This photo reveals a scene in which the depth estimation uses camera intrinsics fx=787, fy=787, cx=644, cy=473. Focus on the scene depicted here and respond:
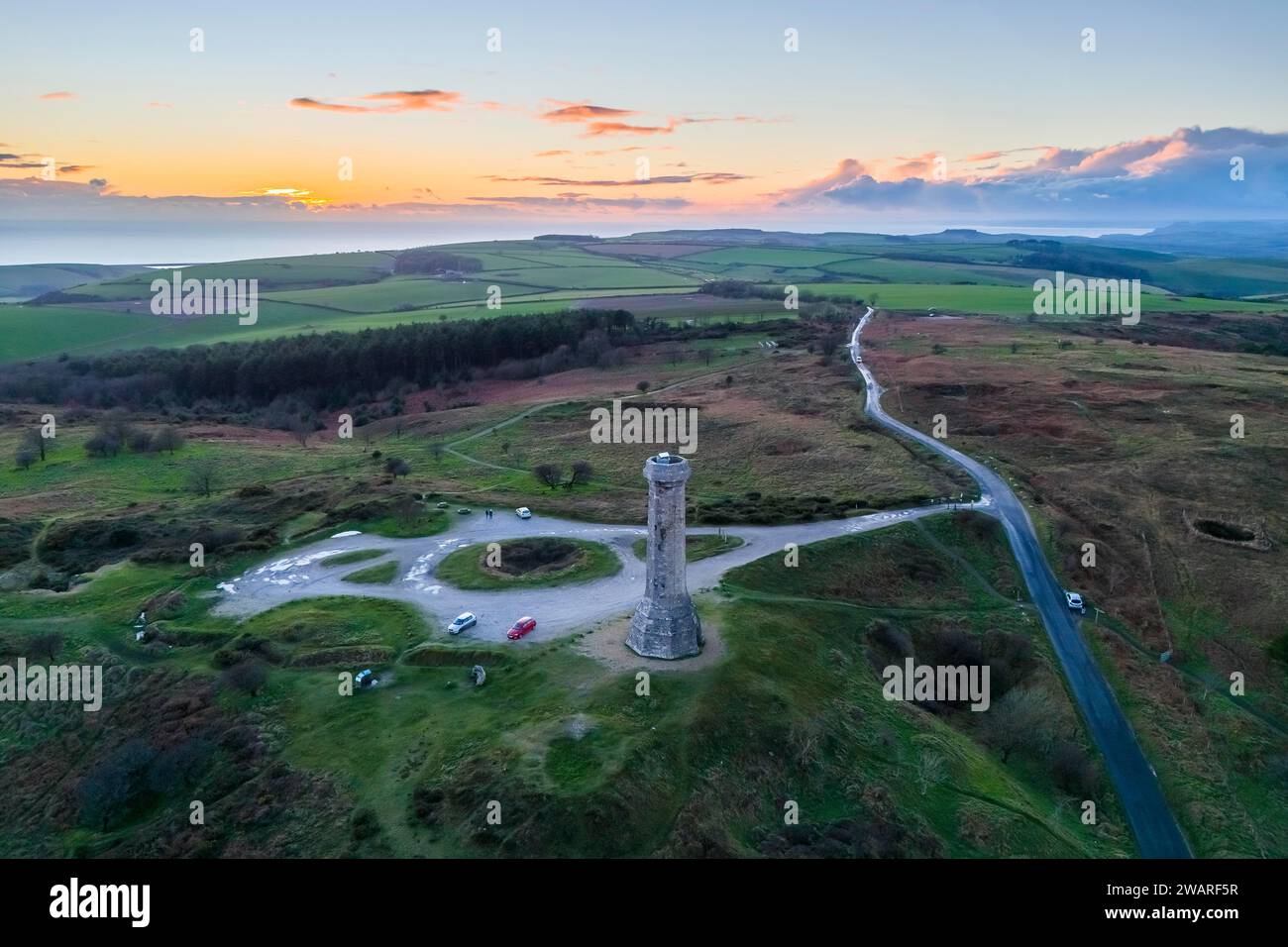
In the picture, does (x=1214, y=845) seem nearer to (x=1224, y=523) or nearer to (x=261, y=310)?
(x=1224, y=523)

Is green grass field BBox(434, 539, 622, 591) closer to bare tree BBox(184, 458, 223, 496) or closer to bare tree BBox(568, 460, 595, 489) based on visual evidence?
bare tree BBox(568, 460, 595, 489)

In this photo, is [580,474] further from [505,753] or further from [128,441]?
[128,441]

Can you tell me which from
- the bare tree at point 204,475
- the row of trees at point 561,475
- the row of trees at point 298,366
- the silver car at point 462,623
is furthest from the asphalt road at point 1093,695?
the row of trees at point 298,366

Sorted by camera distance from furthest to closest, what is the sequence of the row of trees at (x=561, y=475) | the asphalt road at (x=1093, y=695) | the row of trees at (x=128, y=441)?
the row of trees at (x=128, y=441) < the row of trees at (x=561, y=475) < the asphalt road at (x=1093, y=695)

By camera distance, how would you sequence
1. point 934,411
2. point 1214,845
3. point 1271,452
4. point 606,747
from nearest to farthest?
point 606,747 → point 1214,845 → point 1271,452 → point 934,411

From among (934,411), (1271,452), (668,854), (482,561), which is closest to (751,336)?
(934,411)

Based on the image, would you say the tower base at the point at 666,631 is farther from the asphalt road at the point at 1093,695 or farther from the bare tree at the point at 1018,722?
the asphalt road at the point at 1093,695
